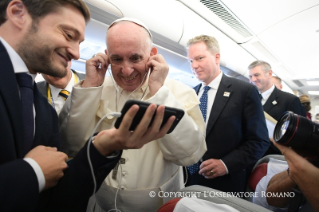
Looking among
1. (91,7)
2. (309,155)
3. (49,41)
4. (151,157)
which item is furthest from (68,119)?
(309,155)

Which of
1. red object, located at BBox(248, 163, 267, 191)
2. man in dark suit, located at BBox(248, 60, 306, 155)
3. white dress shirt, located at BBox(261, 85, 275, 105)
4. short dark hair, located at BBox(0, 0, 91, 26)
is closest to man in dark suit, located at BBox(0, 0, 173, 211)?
short dark hair, located at BBox(0, 0, 91, 26)

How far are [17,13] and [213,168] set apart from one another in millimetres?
1803

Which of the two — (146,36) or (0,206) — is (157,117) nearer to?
(0,206)

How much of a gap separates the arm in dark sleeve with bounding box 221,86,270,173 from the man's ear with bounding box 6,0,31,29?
1827 millimetres

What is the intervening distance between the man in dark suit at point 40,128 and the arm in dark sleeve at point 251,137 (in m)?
1.27

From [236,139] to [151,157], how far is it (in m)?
1.07

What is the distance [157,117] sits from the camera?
70 centimetres

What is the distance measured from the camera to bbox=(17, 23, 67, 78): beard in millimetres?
894

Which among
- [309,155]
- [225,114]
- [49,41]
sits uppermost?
[49,41]

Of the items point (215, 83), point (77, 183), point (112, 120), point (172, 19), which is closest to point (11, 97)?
point (77, 183)

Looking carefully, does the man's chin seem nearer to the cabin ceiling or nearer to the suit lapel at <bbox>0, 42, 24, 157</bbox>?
the suit lapel at <bbox>0, 42, 24, 157</bbox>

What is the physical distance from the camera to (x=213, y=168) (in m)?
1.68

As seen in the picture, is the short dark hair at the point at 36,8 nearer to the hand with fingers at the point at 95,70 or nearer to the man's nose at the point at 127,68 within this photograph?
the hand with fingers at the point at 95,70

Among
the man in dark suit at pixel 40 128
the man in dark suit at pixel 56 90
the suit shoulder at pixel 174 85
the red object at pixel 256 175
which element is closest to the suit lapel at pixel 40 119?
the man in dark suit at pixel 40 128
